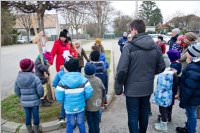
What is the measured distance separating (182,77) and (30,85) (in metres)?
2.55

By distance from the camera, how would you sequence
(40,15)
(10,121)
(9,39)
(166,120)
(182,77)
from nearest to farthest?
(182,77) < (166,120) < (10,121) < (40,15) < (9,39)


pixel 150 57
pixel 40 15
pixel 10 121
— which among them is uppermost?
pixel 40 15

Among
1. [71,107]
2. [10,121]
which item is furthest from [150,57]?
[10,121]

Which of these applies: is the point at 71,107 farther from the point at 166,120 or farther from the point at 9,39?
the point at 9,39

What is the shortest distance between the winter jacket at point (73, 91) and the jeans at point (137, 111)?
657mm

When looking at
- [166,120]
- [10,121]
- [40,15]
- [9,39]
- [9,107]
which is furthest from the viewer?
[9,39]

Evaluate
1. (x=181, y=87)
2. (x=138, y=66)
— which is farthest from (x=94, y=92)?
(x=181, y=87)

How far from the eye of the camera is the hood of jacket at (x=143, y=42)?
3520 millimetres

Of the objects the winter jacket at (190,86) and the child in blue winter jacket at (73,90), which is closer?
the child in blue winter jacket at (73,90)

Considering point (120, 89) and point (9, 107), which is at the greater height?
point (120, 89)

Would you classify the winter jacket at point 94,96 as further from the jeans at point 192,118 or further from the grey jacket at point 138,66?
the jeans at point 192,118

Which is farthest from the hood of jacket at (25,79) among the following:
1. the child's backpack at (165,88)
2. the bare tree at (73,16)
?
the bare tree at (73,16)

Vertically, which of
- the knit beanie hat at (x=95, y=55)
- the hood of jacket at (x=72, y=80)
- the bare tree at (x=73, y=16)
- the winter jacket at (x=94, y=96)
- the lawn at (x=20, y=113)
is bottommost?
the lawn at (x=20, y=113)

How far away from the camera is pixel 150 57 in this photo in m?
3.62
